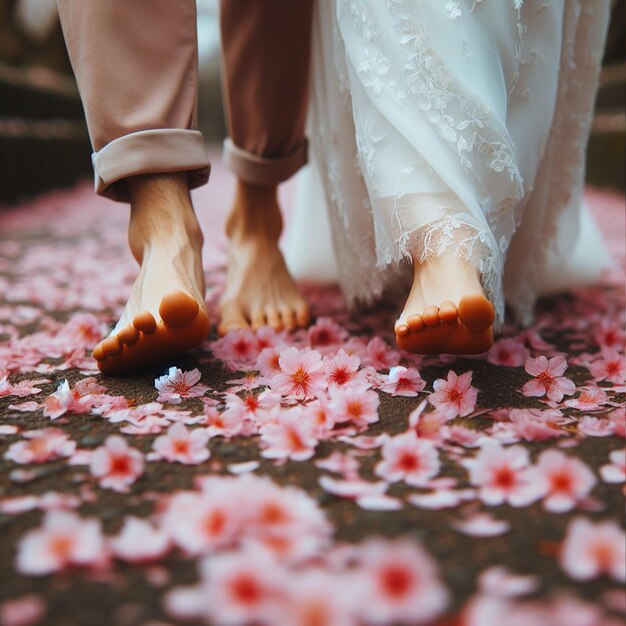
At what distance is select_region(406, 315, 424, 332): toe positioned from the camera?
99cm

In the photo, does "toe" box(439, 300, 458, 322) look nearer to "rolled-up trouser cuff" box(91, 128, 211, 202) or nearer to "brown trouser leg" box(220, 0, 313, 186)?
"rolled-up trouser cuff" box(91, 128, 211, 202)

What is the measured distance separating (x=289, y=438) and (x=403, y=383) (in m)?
0.27

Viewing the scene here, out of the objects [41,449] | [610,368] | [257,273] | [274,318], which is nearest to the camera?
[41,449]

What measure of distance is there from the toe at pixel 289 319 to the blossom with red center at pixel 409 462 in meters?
0.61

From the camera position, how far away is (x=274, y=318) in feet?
4.66

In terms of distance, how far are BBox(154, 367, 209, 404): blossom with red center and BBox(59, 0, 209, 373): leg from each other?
1.6 inches

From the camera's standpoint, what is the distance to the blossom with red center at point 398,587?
21.3 inches

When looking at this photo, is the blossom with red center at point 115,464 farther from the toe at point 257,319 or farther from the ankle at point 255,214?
the ankle at point 255,214

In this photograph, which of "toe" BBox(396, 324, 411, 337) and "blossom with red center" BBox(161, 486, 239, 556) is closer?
"blossom with red center" BBox(161, 486, 239, 556)

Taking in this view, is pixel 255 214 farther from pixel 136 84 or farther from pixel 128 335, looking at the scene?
pixel 128 335

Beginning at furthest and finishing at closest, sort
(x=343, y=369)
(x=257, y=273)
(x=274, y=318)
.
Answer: (x=257, y=273), (x=274, y=318), (x=343, y=369)

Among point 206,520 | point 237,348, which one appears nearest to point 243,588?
point 206,520

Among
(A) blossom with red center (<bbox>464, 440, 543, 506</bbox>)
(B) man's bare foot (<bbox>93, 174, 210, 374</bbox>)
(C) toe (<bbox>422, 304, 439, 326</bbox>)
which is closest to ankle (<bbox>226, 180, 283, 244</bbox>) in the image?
(B) man's bare foot (<bbox>93, 174, 210, 374</bbox>)

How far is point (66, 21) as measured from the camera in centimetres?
115
